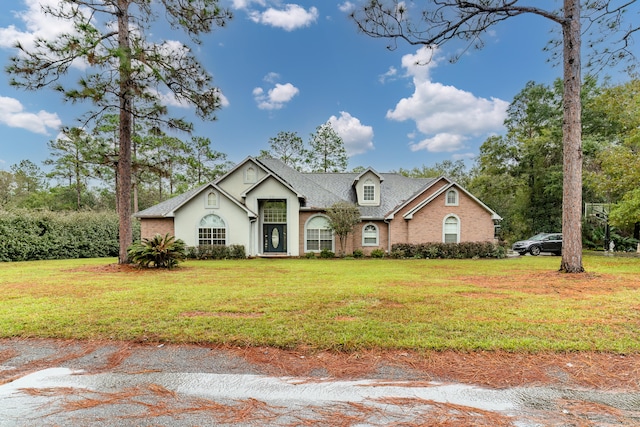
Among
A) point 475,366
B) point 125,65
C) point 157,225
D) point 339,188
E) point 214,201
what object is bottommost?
point 475,366

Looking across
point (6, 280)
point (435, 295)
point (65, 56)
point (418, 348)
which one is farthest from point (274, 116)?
point (418, 348)

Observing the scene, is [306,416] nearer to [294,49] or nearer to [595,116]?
[294,49]

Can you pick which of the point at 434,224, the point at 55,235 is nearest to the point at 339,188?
the point at 434,224

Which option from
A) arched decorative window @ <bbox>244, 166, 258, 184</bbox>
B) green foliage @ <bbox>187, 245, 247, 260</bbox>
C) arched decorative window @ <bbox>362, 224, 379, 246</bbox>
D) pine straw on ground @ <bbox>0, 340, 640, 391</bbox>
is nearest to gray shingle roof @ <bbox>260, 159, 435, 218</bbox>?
arched decorative window @ <bbox>362, 224, 379, 246</bbox>

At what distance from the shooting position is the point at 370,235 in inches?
741

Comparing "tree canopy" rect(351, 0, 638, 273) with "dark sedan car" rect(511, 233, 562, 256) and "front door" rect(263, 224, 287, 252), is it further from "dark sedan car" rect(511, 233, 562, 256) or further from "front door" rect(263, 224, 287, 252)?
"dark sedan car" rect(511, 233, 562, 256)

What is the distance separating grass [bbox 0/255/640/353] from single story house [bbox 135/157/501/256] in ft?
29.0

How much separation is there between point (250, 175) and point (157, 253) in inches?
319

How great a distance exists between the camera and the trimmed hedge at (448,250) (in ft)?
57.9

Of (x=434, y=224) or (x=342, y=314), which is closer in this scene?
(x=342, y=314)

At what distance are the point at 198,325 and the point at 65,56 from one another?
11728mm

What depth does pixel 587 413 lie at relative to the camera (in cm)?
239

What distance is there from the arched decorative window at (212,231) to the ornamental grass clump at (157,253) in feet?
15.7

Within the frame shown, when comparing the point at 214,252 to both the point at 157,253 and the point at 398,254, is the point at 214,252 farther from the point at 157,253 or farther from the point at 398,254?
the point at 398,254
